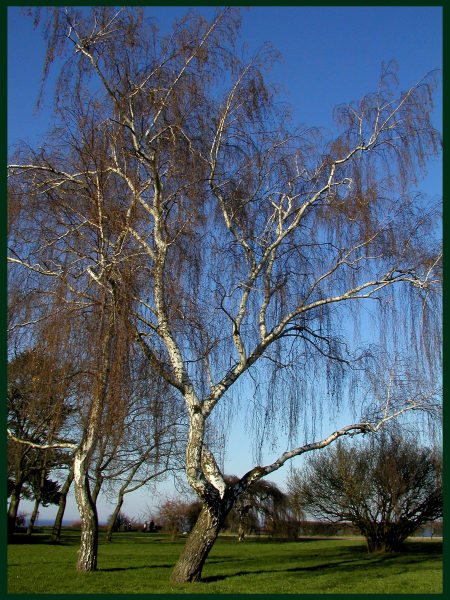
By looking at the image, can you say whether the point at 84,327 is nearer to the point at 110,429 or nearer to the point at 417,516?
the point at 110,429

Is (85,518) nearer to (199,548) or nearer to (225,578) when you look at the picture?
(199,548)

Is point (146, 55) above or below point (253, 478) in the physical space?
above

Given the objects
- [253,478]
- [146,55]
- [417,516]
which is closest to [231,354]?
[253,478]

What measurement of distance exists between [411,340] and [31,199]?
762 cm

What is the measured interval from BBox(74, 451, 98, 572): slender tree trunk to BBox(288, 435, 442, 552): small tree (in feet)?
51.8

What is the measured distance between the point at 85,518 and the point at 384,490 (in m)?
17.6

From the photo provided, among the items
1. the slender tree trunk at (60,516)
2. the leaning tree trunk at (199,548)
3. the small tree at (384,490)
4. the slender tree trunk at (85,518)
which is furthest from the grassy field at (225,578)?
the slender tree trunk at (60,516)

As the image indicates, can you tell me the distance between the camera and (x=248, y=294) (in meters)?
11.7

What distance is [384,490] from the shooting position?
84.2 ft

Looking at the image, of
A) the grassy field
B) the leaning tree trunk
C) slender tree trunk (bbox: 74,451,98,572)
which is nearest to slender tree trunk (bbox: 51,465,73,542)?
the grassy field

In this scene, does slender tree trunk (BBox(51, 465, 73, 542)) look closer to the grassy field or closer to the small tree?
the grassy field

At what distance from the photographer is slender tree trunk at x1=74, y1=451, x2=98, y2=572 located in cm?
1192

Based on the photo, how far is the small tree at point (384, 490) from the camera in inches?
997

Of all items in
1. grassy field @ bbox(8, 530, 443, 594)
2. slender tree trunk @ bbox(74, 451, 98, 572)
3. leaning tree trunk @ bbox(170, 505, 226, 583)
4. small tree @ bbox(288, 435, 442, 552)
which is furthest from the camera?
small tree @ bbox(288, 435, 442, 552)
